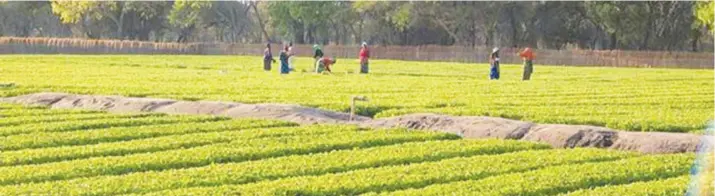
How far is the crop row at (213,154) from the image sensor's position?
1716 cm

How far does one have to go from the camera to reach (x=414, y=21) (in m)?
101

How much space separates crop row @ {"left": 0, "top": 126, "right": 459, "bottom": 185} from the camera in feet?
56.3

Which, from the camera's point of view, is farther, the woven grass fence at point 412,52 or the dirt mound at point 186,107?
the woven grass fence at point 412,52

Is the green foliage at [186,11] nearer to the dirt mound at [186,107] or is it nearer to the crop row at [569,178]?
the dirt mound at [186,107]

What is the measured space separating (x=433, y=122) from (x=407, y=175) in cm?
807

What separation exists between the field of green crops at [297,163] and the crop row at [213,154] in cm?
2

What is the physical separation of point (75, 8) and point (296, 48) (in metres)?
31.5

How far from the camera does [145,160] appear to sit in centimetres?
1855

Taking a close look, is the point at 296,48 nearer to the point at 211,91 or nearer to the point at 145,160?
the point at 211,91

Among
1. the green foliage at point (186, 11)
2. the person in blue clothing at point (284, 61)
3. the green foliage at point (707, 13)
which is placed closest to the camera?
the person in blue clothing at point (284, 61)

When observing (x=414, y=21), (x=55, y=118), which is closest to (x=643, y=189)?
(x=55, y=118)

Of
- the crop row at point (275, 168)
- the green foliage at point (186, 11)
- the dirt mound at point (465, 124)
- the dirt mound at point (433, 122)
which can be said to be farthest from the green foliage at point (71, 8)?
the crop row at point (275, 168)

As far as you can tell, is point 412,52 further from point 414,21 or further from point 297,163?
point 297,163

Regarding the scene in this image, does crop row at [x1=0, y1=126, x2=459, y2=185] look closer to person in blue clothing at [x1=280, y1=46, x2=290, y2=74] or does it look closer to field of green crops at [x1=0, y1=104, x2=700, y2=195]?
field of green crops at [x1=0, y1=104, x2=700, y2=195]
